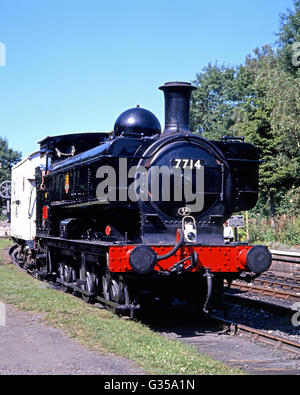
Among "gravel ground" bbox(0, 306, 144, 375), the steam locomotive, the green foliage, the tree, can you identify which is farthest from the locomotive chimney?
the green foliage

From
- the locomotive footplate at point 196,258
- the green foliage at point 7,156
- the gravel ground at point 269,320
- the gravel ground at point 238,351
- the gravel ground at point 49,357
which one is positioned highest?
the green foliage at point 7,156

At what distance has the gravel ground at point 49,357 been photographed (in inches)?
232

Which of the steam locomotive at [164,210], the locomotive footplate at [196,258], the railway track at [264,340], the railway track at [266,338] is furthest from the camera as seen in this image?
the steam locomotive at [164,210]

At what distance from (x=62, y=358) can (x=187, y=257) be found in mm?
2821

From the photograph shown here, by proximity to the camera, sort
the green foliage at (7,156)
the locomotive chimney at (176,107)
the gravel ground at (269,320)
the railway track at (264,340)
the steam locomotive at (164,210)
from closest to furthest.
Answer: the railway track at (264,340), the steam locomotive at (164,210), the gravel ground at (269,320), the locomotive chimney at (176,107), the green foliage at (7,156)

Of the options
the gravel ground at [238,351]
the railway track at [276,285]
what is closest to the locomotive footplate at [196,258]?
the gravel ground at [238,351]

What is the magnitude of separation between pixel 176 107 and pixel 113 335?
13.5 feet

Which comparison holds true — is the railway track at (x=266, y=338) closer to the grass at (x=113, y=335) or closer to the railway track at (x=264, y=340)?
the railway track at (x=264, y=340)

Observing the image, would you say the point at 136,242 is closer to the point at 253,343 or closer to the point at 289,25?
the point at 253,343

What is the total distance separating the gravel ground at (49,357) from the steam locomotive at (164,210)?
1.46m

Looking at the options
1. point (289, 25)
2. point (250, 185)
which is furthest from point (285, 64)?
point (250, 185)

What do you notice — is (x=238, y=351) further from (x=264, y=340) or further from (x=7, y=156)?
(x=7, y=156)

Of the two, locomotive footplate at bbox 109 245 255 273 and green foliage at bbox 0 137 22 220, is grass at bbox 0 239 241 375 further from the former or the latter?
green foliage at bbox 0 137 22 220

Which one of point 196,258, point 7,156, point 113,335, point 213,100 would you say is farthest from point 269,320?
point 7,156
